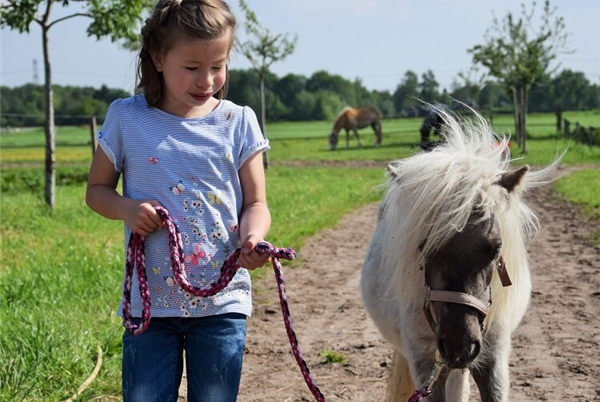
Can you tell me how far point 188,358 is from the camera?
2.45m

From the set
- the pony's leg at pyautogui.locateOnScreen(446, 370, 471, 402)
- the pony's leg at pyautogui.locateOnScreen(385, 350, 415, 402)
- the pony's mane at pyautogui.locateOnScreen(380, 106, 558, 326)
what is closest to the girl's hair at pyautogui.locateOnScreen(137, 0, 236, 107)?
the pony's mane at pyautogui.locateOnScreen(380, 106, 558, 326)

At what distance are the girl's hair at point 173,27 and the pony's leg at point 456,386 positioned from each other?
6.12ft

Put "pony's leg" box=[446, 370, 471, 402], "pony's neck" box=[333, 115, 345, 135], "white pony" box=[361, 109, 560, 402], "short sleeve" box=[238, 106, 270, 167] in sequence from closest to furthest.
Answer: "short sleeve" box=[238, 106, 270, 167] < "white pony" box=[361, 109, 560, 402] < "pony's leg" box=[446, 370, 471, 402] < "pony's neck" box=[333, 115, 345, 135]

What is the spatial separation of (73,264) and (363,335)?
9.42 feet

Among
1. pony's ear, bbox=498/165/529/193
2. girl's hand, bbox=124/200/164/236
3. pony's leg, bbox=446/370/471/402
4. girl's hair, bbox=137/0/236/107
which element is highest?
girl's hair, bbox=137/0/236/107

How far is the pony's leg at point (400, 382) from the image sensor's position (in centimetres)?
382

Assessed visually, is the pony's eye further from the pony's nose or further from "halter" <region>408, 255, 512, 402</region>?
the pony's nose

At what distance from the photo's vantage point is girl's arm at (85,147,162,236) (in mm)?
2312

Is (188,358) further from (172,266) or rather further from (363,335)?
(363,335)

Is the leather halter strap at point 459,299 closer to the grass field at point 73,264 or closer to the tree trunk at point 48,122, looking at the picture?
the grass field at point 73,264

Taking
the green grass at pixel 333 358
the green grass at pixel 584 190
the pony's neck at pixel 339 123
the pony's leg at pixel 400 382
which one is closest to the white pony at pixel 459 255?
the pony's leg at pixel 400 382

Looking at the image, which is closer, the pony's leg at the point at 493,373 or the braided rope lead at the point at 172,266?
the braided rope lead at the point at 172,266

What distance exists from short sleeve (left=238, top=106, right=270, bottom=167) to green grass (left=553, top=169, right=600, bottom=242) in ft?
24.1

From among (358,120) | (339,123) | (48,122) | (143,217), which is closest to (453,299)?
(143,217)
